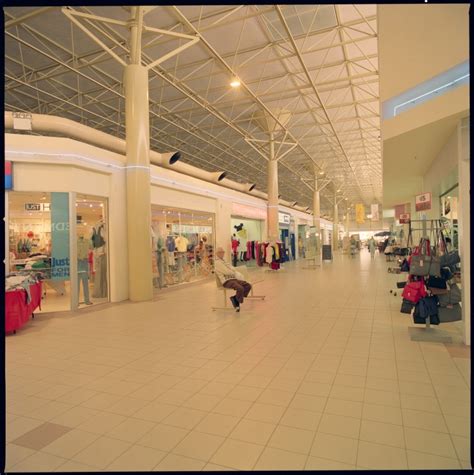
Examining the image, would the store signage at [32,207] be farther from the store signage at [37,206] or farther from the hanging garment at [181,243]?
the hanging garment at [181,243]

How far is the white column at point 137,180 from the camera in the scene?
8781mm

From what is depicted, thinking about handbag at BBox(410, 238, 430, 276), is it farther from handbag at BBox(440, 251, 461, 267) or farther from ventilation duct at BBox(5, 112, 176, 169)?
→ ventilation duct at BBox(5, 112, 176, 169)

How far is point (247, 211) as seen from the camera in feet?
56.4

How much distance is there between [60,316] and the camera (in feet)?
23.3

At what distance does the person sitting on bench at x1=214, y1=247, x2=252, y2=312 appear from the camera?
7199 millimetres

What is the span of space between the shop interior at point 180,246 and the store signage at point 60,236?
2875mm

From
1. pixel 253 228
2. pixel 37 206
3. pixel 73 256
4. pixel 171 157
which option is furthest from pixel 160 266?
pixel 253 228

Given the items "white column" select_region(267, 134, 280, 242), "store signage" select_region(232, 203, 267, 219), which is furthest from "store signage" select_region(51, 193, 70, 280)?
"white column" select_region(267, 134, 280, 242)

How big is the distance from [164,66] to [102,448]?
13882 millimetres

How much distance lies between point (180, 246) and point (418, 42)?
855cm

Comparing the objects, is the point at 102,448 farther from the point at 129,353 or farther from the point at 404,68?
the point at 404,68

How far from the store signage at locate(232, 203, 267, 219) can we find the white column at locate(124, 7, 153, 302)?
284 inches

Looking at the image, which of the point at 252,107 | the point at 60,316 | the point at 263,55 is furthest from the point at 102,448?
the point at 252,107

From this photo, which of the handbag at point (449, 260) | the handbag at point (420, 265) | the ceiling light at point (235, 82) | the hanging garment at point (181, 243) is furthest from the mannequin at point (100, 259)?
the ceiling light at point (235, 82)
